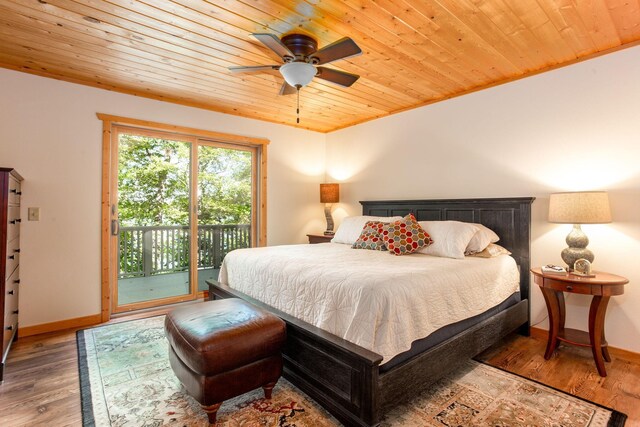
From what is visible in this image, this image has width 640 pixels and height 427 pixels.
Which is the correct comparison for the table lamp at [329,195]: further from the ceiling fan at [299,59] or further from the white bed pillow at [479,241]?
the ceiling fan at [299,59]

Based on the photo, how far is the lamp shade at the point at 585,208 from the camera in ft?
7.76

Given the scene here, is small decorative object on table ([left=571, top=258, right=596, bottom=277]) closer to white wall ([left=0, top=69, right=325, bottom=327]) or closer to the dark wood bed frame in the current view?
the dark wood bed frame

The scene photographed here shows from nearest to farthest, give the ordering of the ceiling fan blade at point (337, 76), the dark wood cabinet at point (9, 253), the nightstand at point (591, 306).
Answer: the dark wood cabinet at point (9, 253)
the nightstand at point (591, 306)
the ceiling fan blade at point (337, 76)

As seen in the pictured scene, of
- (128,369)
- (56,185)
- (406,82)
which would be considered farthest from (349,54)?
(56,185)

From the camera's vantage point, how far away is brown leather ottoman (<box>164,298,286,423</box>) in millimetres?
1700

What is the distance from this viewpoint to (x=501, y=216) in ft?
10.3

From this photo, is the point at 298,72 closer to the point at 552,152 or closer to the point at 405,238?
the point at 405,238

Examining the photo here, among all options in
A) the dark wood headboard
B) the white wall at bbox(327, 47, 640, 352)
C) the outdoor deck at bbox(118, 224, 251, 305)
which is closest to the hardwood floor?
the white wall at bbox(327, 47, 640, 352)

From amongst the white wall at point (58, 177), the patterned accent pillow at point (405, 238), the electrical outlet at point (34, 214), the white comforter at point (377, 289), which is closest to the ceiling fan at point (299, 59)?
the white comforter at point (377, 289)

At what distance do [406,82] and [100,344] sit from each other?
12.2ft

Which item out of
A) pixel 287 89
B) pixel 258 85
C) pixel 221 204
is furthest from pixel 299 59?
pixel 221 204

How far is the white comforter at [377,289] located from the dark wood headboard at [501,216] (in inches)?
8.4

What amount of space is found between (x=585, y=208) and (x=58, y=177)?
15.0 ft

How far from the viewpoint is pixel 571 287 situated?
2.36m
